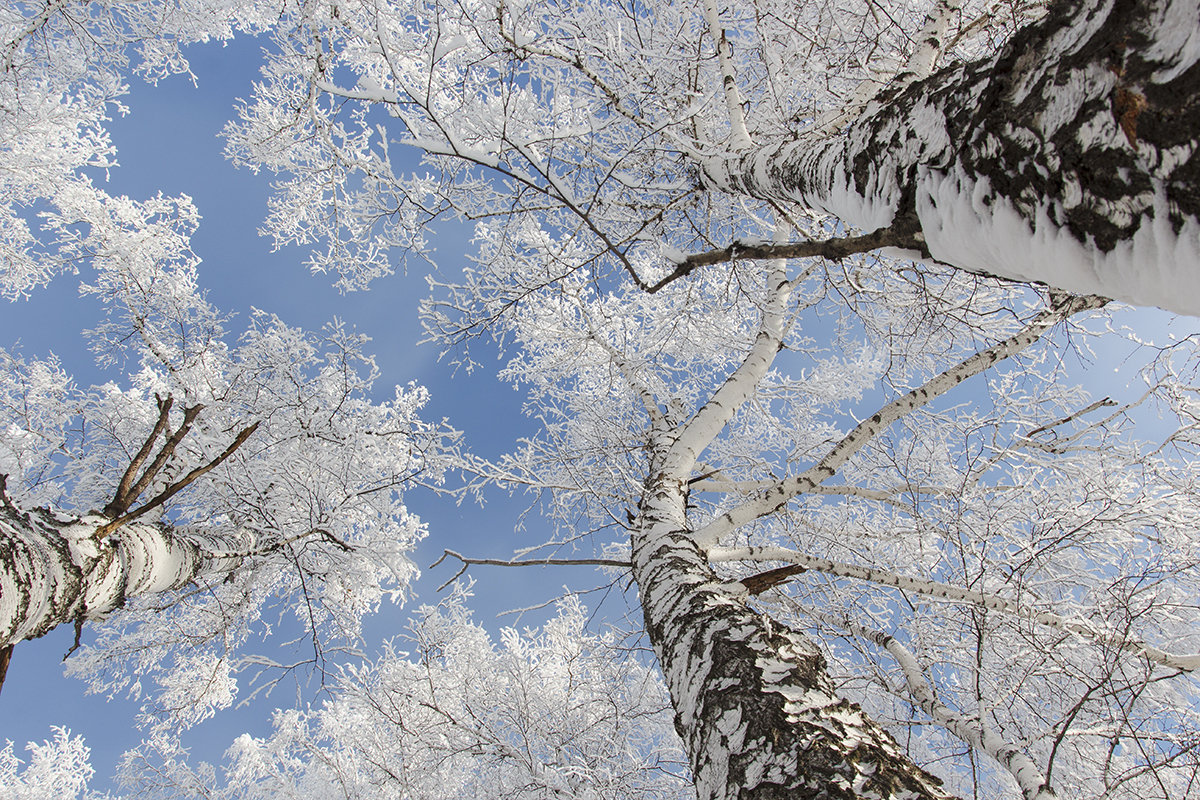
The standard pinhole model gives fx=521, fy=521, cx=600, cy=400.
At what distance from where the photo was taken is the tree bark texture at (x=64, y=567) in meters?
1.73

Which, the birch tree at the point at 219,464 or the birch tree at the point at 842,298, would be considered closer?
the birch tree at the point at 842,298

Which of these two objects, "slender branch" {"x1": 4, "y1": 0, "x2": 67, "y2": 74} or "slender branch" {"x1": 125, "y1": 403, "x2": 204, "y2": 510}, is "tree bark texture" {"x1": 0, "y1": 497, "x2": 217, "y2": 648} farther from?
"slender branch" {"x1": 4, "y1": 0, "x2": 67, "y2": 74}

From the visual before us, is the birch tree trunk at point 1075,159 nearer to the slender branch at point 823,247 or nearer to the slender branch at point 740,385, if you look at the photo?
the slender branch at point 823,247

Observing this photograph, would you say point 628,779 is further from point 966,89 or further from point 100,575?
point 966,89

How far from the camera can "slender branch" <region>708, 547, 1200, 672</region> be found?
2.22 meters

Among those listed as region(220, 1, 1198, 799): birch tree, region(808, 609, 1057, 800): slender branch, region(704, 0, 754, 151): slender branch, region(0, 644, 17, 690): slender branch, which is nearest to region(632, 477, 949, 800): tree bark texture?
region(220, 1, 1198, 799): birch tree

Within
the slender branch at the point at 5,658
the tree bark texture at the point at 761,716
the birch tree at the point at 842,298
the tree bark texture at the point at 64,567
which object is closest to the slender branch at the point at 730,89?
the birch tree at the point at 842,298

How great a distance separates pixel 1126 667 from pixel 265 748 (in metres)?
18.5

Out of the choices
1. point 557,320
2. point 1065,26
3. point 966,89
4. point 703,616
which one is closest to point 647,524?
point 703,616

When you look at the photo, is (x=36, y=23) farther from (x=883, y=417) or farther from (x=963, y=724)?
(x=963, y=724)

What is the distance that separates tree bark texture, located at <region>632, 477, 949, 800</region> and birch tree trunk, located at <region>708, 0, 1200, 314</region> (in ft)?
3.32

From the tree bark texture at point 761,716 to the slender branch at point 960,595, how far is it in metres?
1.00

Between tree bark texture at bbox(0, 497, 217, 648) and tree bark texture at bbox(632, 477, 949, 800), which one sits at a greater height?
tree bark texture at bbox(0, 497, 217, 648)

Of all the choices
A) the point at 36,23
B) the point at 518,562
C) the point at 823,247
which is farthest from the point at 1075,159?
the point at 36,23
